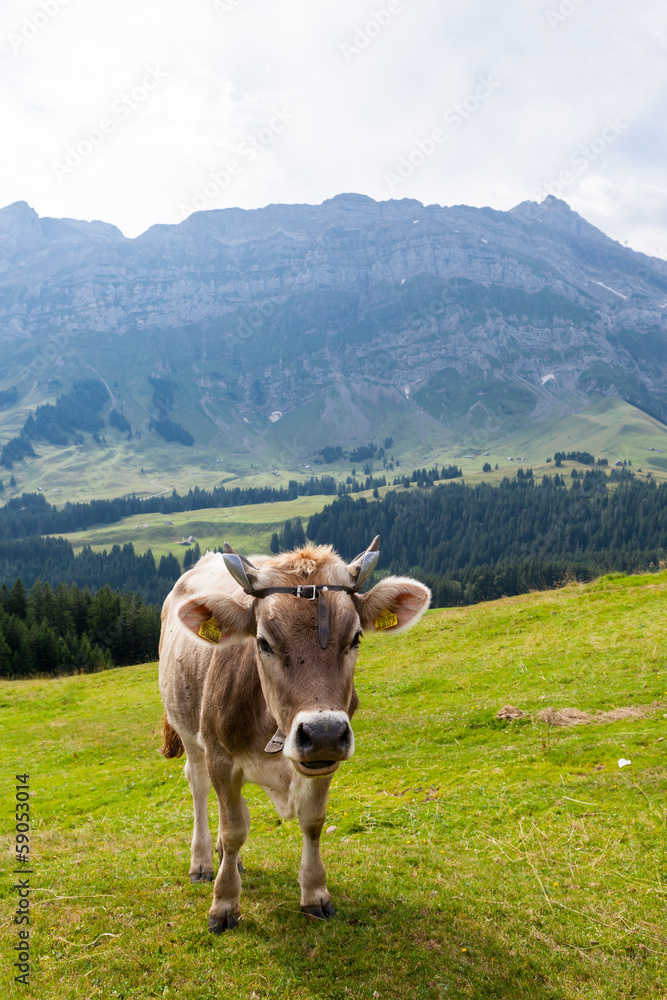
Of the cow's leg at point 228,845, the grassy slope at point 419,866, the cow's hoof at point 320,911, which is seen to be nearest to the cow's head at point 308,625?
the cow's leg at point 228,845

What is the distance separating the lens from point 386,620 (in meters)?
7.63

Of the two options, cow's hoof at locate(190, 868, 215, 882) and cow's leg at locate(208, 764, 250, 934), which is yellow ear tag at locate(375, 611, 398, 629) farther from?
cow's hoof at locate(190, 868, 215, 882)

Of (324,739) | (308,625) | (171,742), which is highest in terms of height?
(308,625)

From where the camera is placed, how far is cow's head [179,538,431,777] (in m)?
5.72

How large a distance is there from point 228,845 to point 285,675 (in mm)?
3652

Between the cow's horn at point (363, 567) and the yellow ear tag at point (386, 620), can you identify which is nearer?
the cow's horn at point (363, 567)

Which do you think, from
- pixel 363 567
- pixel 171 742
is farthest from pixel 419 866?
pixel 363 567

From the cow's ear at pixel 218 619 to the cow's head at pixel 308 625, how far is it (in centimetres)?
1

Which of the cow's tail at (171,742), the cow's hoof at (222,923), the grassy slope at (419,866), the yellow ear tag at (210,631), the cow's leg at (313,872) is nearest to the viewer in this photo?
the grassy slope at (419,866)

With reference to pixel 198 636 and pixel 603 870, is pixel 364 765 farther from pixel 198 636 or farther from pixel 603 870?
pixel 198 636

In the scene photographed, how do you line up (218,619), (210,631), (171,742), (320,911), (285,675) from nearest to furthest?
(285,675)
(218,619)
(210,631)
(320,911)
(171,742)

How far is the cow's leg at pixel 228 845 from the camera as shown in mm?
8031

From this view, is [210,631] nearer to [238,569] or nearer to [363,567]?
[238,569]

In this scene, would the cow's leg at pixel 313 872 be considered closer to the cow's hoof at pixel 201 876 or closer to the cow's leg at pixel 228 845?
the cow's leg at pixel 228 845
